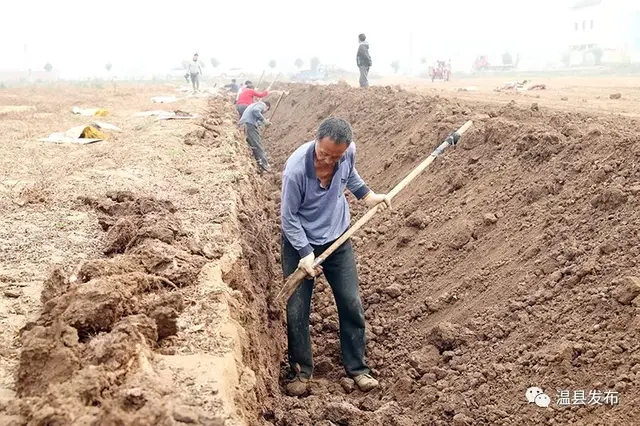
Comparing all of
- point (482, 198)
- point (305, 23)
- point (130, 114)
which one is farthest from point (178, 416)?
point (305, 23)

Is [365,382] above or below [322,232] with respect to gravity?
below

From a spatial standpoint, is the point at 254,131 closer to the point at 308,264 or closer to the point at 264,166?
the point at 264,166

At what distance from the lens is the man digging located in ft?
14.8

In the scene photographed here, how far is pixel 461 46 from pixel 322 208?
9670 cm

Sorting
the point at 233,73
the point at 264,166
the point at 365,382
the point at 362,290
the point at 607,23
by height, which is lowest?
the point at 365,382

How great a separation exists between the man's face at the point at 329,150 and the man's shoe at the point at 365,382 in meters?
1.73

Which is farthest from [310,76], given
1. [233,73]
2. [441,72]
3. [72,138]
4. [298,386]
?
[298,386]

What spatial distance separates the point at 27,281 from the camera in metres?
4.41

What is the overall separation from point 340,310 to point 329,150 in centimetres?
140

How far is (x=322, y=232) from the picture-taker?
4.83 metres

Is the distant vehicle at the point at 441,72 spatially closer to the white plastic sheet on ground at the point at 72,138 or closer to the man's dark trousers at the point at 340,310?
the white plastic sheet on ground at the point at 72,138

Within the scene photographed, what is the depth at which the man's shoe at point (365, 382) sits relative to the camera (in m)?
4.97

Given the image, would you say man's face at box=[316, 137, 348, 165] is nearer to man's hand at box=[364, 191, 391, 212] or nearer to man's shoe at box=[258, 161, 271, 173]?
man's hand at box=[364, 191, 391, 212]

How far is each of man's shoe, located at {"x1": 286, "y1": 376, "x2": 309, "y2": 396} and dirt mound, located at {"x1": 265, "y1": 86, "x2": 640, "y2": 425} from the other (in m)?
0.14
